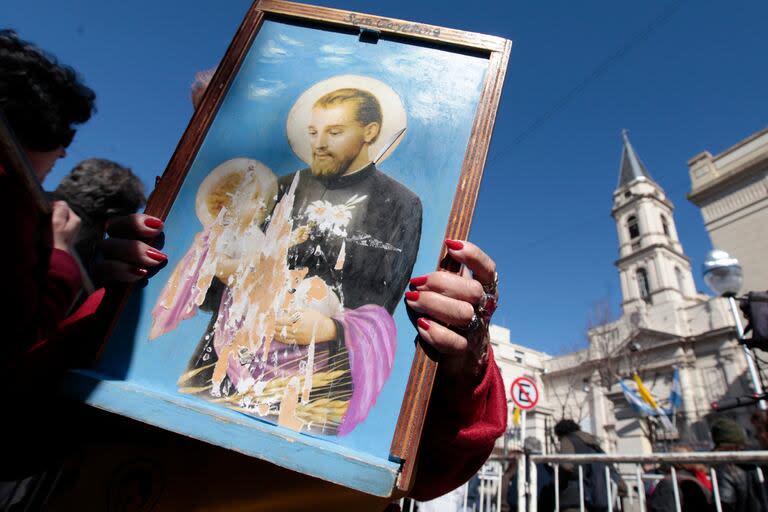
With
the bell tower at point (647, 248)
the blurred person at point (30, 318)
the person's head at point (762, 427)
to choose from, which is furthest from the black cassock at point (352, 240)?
the bell tower at point (647, 248)

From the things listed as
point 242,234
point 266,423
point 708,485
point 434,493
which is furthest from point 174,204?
point 708,485

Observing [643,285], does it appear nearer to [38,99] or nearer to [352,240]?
[352,240]

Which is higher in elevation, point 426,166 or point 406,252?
point 426,166

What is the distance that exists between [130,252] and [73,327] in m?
0.21

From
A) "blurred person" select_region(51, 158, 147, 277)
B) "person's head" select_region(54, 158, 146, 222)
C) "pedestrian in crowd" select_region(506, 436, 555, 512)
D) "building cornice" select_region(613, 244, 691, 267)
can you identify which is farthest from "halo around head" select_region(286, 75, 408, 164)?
"building cornice" select_region(613, 244, 691, 267)

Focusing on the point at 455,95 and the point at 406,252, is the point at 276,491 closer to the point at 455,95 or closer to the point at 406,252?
the point at 406,252

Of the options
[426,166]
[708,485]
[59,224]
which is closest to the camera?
[426,166]

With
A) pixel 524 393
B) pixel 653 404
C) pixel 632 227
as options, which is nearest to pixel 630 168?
pixel 632 227

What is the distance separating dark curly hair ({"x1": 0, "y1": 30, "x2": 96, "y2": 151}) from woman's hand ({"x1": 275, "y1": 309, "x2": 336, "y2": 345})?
3.03 feet

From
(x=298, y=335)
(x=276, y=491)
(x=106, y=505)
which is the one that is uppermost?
(x=298, y=335)

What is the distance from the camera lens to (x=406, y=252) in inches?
34.7

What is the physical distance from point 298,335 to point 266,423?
17 cm

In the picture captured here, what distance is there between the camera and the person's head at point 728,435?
335cm

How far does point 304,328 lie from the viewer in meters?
0.81
